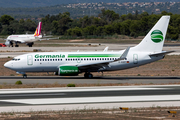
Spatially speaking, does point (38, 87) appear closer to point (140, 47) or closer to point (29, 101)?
point (29, 101)

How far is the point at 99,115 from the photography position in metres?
19.9

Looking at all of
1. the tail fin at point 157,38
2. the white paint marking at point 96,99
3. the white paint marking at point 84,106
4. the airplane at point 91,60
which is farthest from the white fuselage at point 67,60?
the white paint marking at point 84,106

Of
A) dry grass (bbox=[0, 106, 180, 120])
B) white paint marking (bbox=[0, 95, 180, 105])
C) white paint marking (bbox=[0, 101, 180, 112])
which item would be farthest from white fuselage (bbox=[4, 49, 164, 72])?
dry grass (bbox=[0, 106, 180, 120])

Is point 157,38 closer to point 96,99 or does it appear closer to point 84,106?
point 96,99

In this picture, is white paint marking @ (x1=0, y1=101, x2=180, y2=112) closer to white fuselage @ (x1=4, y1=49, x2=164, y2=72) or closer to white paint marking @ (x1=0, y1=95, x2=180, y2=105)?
white paint marking @ (x1=0, y1=95, x2=180, y2=105)

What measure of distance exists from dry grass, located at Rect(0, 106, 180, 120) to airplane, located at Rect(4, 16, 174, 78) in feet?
62.6

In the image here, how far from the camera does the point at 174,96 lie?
2692cm

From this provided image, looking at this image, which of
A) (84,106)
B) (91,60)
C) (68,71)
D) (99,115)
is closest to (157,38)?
(91,60)

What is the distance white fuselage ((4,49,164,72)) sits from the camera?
1617 inches

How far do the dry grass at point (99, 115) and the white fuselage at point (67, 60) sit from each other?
65.5 feet

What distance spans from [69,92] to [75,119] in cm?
1060

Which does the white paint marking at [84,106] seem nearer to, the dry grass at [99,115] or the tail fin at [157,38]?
the dry grass at [99,115]

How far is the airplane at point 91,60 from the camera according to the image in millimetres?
40969

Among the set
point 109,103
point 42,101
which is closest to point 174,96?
point 109,103
